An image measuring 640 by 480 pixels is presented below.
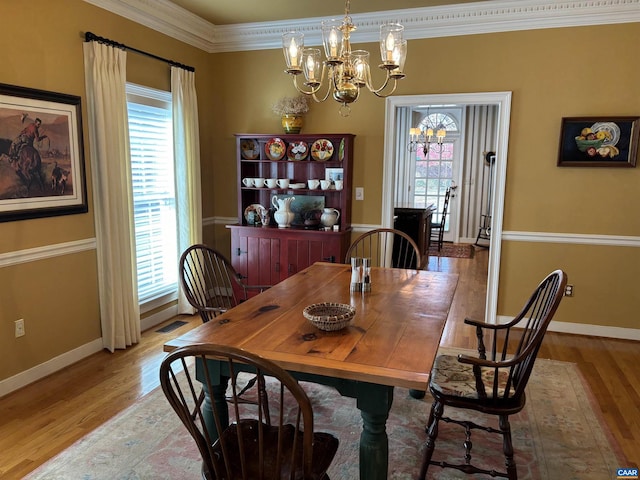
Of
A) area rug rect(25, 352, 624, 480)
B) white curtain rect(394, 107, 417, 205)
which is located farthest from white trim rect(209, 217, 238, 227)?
white curtain rect(394, 107, 417, 205)

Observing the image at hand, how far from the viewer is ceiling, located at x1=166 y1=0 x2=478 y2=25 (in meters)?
3.80

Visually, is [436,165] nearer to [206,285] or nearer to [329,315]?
[206,285]

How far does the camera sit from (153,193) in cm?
407

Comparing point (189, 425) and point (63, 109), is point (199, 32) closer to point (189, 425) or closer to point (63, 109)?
point (63, 109)

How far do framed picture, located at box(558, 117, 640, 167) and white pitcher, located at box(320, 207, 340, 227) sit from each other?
2.01m

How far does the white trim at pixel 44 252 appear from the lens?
280cm

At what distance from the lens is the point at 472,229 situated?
8797 millimetres

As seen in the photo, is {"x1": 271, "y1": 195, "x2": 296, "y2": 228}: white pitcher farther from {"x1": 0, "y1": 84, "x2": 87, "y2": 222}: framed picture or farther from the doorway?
{"x1": 0, "y1": 84, "x2": 87, "y2": 222}: framed picture

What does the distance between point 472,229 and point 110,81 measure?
7145mm

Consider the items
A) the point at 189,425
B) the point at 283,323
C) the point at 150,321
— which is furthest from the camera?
the point at 150,321

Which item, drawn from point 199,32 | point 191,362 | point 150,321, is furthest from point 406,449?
point 199,32

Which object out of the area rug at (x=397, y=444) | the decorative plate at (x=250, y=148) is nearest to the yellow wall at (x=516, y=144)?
the decorative plate at (x=250, y=148)

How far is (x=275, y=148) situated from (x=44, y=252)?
2.27 meters

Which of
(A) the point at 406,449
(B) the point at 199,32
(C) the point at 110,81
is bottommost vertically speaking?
(A) the point at 406,449
